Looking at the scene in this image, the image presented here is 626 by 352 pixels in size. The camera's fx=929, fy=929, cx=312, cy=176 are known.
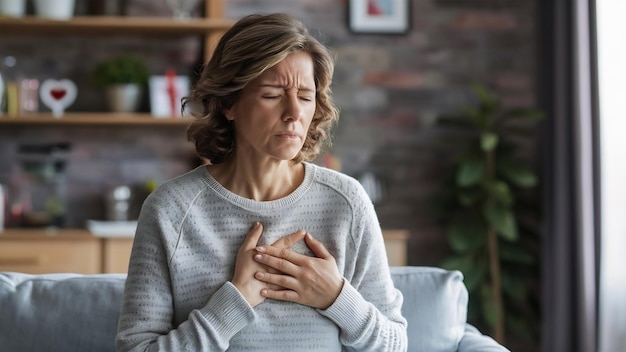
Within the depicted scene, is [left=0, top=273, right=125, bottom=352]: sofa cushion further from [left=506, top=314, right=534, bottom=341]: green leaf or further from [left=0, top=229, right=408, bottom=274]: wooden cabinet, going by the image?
[left=506, top=314, right=534, bottom=341]: green leaf

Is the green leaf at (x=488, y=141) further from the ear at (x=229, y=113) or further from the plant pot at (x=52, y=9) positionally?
the ear at (x=229, y=113)

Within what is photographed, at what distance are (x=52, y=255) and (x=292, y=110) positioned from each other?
2.56 meters

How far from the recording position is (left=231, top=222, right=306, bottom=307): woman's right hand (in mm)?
1698

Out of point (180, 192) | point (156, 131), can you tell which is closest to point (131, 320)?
point (180, 192)

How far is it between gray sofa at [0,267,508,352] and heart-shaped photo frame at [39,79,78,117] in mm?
2387

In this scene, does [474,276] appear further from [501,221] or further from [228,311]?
[228,311]

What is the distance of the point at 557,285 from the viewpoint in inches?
154

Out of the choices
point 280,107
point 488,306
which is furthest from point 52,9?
point 280,107

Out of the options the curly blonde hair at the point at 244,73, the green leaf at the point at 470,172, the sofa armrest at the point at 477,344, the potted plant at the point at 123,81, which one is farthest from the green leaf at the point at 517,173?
the curly blonde hair at the point at 244,73

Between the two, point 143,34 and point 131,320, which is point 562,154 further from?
point 131,320

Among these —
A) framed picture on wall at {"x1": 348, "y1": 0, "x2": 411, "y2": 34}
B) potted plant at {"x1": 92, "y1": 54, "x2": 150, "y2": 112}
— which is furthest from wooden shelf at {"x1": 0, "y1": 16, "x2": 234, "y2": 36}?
framed picture on wall at {"x1": 348, "y1": 0, "x2": 411, "y2": 34}

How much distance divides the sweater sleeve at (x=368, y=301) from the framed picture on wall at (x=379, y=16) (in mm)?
2821

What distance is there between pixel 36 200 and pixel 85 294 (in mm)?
2600

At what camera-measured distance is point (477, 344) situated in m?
1.98
